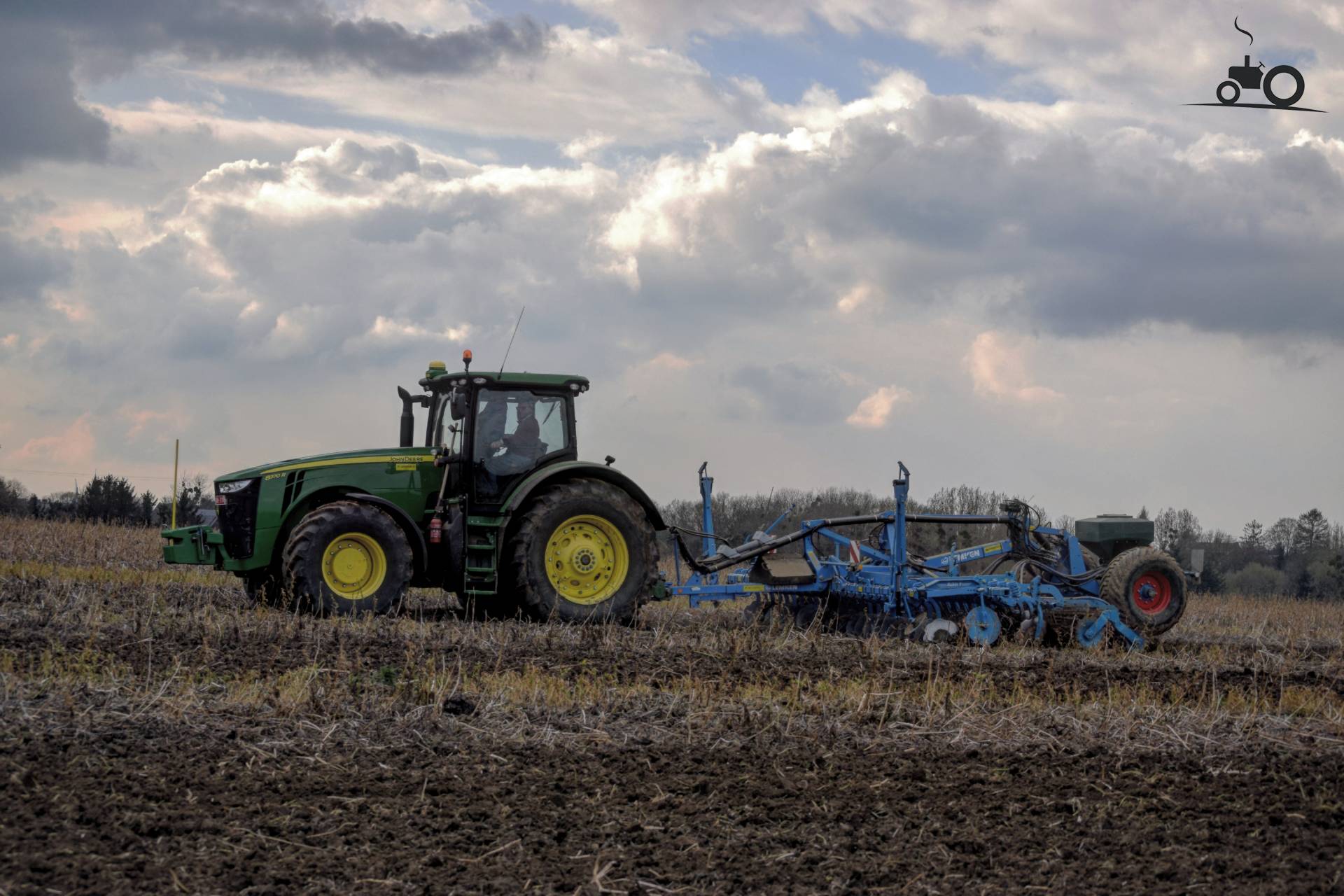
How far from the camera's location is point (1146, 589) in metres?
12.6

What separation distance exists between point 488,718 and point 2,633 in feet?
14.5

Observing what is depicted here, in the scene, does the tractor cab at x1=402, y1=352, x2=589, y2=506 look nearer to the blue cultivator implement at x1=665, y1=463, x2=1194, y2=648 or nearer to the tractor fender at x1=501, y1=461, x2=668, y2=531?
the tractor fender at x1=501, y1=461, x2=668, y2=531

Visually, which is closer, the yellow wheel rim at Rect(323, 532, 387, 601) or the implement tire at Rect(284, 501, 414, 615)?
the implement tire at Rect(284, 501, 414, 615)

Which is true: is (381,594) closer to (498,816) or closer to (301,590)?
(301,590)

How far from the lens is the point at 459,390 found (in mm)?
11805

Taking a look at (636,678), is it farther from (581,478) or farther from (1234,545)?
(1234,545)

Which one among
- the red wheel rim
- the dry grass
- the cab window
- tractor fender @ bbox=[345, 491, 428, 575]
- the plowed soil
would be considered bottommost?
the plowed soil

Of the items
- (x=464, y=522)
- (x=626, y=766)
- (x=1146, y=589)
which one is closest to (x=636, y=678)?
→ (x=626, y=766)

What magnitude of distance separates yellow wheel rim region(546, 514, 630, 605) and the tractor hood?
1505 mm

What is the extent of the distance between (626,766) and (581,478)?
18.4 ft

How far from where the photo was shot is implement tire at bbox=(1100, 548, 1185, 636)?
1230 centimetres

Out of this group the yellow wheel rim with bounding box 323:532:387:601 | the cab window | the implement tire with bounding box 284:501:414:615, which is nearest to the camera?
the implement tire with bounding box 284:501:414:615

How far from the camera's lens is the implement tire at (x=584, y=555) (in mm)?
11320

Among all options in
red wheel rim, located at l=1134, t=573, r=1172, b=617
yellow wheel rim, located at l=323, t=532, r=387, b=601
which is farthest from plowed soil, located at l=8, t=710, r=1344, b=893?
red wheel rim, located at l=1134, t=573, r=1172, b=617
